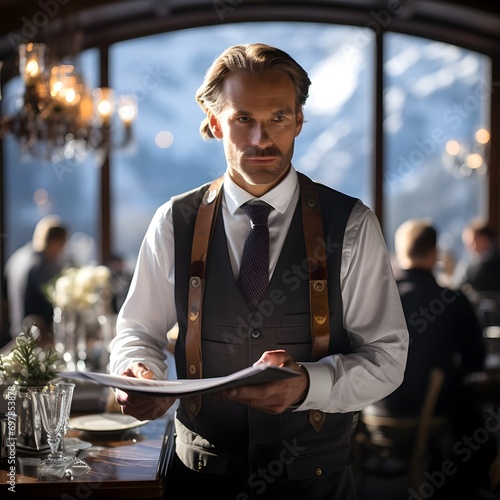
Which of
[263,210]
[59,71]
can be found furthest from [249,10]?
[263,210]

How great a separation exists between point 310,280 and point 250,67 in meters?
0.49

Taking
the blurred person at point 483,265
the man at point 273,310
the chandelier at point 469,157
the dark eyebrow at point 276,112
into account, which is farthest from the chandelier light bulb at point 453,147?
the dark eyebrow at point 276,112

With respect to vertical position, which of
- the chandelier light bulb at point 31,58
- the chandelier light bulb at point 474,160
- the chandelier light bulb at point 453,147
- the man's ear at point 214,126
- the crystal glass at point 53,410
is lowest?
the crystal glass at point 53,410

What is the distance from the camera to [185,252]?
1.78 meters

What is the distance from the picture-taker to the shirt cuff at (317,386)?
61.9 inches

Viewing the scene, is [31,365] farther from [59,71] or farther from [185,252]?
[59,71]

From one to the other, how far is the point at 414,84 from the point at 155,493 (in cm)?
746

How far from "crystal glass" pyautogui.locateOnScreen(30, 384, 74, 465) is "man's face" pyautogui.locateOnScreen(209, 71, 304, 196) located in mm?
702

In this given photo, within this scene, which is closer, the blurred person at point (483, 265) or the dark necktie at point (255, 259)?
the dark necktie at point (255, 259)

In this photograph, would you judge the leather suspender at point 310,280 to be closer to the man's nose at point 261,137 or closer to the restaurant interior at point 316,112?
the man's nose at point 261,137

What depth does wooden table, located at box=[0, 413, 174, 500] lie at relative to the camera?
5.53 feet

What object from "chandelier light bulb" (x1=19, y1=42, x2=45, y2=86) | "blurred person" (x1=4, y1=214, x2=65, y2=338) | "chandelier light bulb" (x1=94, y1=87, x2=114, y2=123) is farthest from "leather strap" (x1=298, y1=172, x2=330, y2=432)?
"blurred person" (x1=4, y1=214, x2=65, y2=338)

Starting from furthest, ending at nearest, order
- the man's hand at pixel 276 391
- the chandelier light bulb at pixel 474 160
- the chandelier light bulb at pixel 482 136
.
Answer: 1. the chandelier light bulb at pixel 482 136
2. the chandelier light bulb at pixel 474 160
3. the man's hand at pixel 276 391

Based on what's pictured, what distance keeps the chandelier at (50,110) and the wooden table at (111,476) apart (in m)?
2.83
